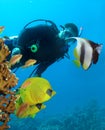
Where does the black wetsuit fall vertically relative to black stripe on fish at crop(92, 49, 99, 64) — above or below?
above

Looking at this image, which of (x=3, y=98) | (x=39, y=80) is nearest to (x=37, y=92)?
(x=39, y=80)

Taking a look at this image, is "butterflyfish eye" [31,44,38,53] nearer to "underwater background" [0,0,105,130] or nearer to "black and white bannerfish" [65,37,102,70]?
"black and white bannerfish" [65,37,102,70]

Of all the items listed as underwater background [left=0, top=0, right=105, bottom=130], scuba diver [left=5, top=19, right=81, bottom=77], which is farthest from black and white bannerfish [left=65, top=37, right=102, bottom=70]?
underwater background [left=0, top=0, right=105, bottom=130]

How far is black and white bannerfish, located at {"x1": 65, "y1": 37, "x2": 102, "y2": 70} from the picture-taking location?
7.87 ft

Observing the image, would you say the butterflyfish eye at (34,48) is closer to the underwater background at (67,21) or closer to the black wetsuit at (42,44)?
the black wetsuit at (42,44)

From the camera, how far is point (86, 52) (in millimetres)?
2432

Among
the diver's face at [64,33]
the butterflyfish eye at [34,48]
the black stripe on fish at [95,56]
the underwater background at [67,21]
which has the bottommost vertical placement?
the black stripe on fish at [95,56]

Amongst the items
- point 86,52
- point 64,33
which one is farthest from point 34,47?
point 86,52

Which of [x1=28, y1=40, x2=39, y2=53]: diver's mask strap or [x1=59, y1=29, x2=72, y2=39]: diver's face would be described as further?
[x1=59, y1=29, x2=72, y2=39]: diver's face

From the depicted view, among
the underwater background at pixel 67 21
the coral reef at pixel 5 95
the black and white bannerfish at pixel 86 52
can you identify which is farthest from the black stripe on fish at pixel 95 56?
the underwater background at pixel 67 21

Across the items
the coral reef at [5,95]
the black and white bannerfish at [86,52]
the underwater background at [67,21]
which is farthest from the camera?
the underwater background at [67,21]

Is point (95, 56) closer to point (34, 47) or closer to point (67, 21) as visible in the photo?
point (34, 47)

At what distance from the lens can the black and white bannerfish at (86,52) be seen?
2.40 metres

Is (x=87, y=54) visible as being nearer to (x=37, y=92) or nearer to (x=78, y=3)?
(x=37, y=92)
